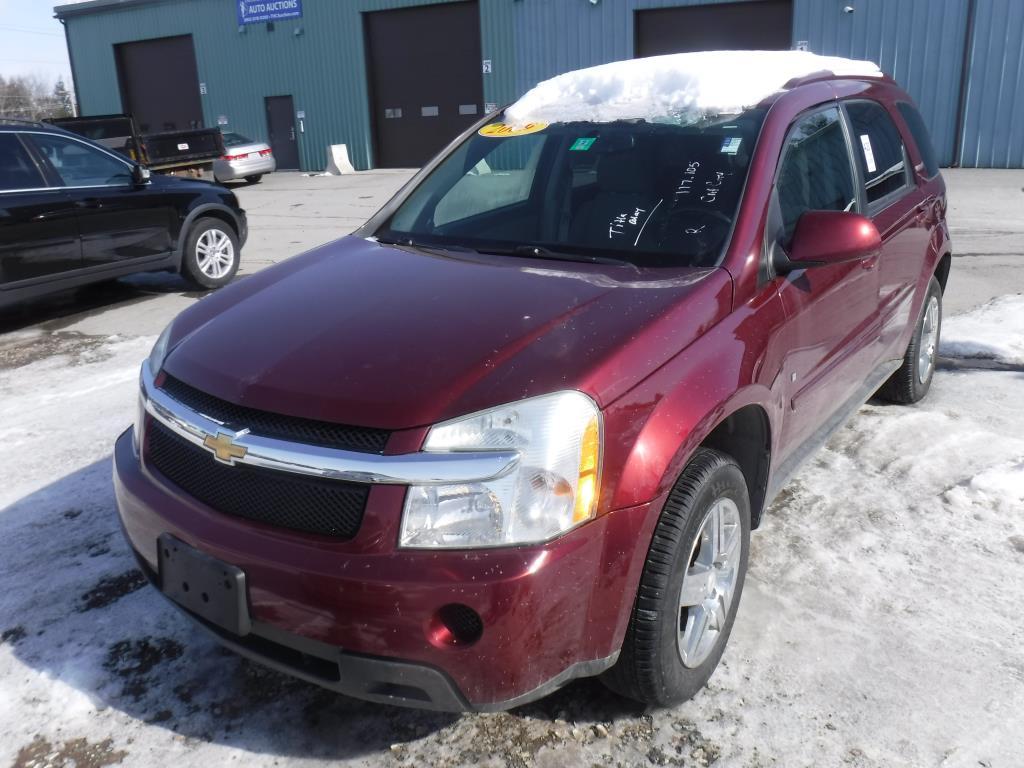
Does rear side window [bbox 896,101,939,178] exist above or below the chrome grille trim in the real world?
above

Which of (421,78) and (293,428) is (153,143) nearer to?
(421,78)

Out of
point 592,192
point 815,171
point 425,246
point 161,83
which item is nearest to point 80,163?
point 425,246

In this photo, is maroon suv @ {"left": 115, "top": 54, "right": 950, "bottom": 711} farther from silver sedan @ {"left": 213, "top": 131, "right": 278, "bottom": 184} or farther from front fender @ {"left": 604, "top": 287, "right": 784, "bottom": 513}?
silver sedan @ {"left": 213, "top": 131, "right": 278, "bottom": 184}

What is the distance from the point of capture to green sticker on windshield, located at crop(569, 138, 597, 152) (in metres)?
3.38

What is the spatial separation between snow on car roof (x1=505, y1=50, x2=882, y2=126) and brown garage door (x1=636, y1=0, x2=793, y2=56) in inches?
648

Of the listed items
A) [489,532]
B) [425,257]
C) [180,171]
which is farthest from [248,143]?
[489,532]

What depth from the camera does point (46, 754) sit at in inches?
95.6

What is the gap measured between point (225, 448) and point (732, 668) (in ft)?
5.49

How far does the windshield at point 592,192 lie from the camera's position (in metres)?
2.90

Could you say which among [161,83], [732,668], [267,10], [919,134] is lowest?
[732,668]

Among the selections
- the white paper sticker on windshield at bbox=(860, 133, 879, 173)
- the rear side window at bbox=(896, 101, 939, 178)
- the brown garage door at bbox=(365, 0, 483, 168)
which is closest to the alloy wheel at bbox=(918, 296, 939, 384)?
the rear side window at bbox=(896, 101, 939, 178)

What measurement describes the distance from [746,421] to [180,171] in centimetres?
1399

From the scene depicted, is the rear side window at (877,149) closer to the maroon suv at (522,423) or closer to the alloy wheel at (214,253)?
the maroon suv at (522,423)

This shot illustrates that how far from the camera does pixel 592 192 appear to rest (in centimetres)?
322
